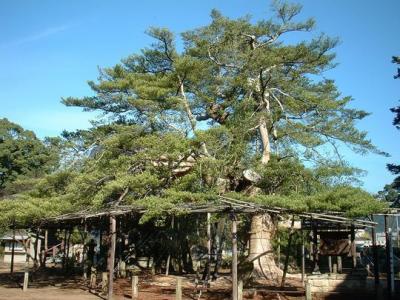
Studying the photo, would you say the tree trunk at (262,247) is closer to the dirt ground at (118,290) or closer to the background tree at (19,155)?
the dirt ground at (118,290)

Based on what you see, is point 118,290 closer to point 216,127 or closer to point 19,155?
point 216,127

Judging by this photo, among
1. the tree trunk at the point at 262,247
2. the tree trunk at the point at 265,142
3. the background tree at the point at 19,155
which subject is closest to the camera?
the tree trunk at the point at 262,247

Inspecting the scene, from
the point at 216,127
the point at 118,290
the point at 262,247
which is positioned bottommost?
the point at 118,290

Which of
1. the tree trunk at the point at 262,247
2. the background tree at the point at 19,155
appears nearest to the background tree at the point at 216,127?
the tree trunk at the point at 262,247

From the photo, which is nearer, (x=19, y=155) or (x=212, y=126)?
(x=212, y=126)

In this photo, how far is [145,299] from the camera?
53.3 ft

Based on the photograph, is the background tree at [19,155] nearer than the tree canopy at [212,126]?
No

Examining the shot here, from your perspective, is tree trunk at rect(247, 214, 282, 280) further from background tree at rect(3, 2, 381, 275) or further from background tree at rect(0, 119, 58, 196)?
background tree at rect(0, 119, 58, 196)

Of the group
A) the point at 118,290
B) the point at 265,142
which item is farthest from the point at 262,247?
the point at 118,290

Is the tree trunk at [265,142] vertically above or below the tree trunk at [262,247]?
above

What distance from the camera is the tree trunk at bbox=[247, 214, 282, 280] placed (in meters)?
21.1

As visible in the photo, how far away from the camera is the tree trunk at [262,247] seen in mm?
21055

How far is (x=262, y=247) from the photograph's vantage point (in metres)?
21.6

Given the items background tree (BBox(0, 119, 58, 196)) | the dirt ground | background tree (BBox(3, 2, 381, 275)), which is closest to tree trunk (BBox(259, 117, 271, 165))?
background tree (BBox(3, 2, 381, 275))
